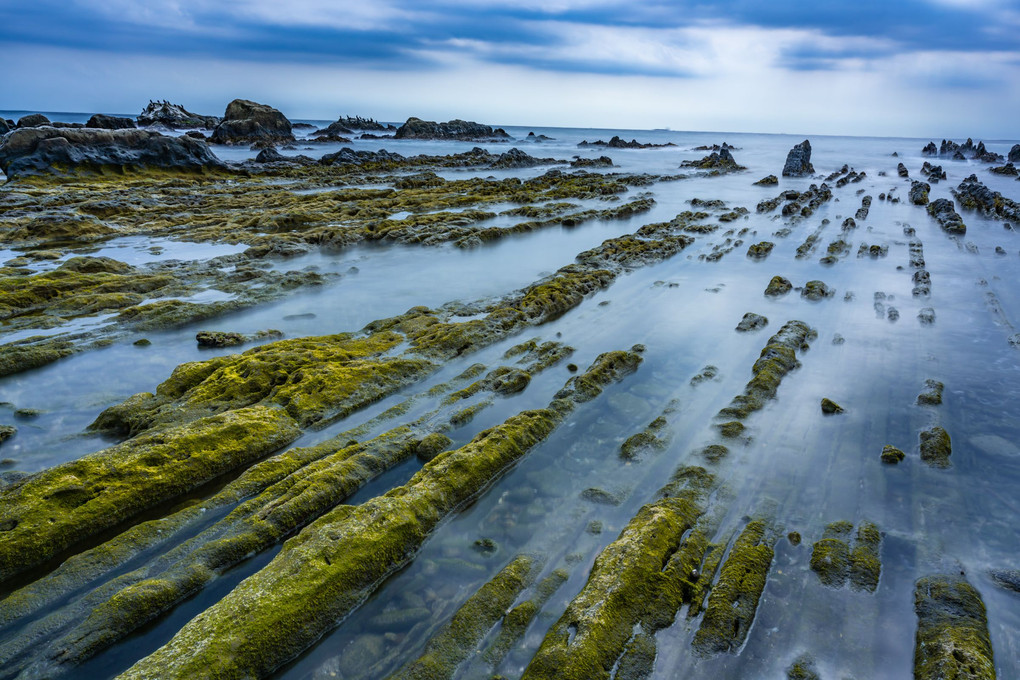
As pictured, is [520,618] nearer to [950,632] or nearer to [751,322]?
[950,632]

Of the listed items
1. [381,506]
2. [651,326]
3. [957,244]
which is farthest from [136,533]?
[957,244]

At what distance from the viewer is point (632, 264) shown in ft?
61.3

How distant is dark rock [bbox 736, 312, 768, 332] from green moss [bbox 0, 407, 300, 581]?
10422 mm

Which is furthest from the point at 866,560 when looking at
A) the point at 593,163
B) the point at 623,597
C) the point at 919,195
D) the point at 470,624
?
the point at 593,163

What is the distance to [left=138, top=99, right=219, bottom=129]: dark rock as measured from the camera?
89.4 metres

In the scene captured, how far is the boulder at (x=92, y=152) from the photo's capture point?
33.3 metres

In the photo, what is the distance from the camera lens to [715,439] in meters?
8.12

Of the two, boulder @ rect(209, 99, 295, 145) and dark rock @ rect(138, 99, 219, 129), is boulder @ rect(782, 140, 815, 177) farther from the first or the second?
dark rock @ rect(138, 99, 219, 129)

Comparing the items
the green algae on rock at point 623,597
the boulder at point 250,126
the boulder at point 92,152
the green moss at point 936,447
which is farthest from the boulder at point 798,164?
the boulder at point 250,126

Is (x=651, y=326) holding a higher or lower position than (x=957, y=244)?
lower

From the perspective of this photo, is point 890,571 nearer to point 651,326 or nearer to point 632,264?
point 651,326

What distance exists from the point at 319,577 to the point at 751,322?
37.9 feet

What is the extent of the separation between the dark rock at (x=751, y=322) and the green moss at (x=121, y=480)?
10.4 metres

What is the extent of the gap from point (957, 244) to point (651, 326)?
752 inches
